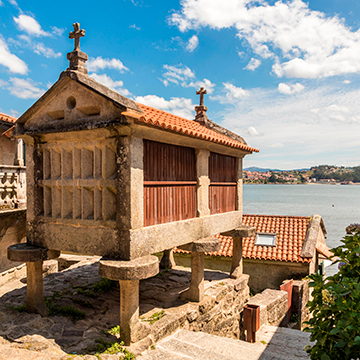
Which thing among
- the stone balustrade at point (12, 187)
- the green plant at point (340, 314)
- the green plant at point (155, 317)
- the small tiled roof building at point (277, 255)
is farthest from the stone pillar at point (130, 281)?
the small tiled roof building at point (277, 255)

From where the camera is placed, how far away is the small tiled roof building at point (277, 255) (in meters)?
11.3

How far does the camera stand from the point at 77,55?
5352 mm

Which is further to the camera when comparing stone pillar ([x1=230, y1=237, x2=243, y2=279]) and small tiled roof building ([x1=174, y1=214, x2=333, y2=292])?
small tiled roof building ([x1=174, y1=214, x2=333, y2=292])

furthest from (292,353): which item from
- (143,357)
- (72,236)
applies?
(72,236)

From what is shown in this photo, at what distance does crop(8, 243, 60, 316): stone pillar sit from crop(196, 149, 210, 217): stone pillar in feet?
9.93

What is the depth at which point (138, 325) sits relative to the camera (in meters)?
4.87

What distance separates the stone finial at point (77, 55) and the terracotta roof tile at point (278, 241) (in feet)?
29.0

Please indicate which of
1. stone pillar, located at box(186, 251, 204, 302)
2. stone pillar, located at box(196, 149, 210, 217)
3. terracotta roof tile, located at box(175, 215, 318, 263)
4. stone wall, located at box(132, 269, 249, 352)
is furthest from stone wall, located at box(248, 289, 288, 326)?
stone pillar, located at box(196, 149, 210, 217)

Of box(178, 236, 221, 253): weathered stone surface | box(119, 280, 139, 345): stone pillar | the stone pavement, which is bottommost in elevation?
the stone pavement

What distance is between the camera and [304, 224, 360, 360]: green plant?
2465 mm

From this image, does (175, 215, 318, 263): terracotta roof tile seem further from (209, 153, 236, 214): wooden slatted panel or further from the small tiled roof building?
(209, 153, 236, 214): wooden slatted panel

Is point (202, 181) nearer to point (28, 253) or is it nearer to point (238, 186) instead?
point (238, 186)

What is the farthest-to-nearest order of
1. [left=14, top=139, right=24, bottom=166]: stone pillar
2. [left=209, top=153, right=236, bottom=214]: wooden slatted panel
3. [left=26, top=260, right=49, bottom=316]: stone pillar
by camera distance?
1. [left=14, top=139, right=24, bottom=166]: stone pillar
2. [left=209, top=153, right=236, bottom=214]: wooden slatted panel
3. [left=26, top=260, right=49, bottom=316]: stone pillar

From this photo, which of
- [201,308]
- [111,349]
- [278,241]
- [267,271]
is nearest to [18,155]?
[201,308]
